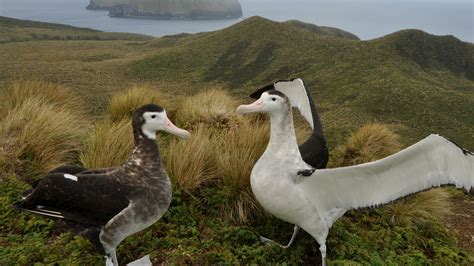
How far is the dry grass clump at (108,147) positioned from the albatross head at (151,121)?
1775 millimetres

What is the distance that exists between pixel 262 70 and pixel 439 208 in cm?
1658

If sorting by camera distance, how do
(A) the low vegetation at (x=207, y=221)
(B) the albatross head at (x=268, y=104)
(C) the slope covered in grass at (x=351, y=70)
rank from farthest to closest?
(C) the slope covered in grass at (x=351, y=70) → (A) the low vegetation at (x=207, y=221) → (B) the albatross head at (x=268, y=104)

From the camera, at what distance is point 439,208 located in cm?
551

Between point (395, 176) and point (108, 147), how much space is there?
3305mm

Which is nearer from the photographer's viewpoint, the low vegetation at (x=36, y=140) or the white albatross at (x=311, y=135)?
the white albatross at (x=311, y=135)

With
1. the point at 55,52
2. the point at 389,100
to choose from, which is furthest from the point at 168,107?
the point at 55,52

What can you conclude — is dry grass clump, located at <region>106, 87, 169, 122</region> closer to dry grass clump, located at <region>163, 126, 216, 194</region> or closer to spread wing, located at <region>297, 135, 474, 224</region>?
dry grass clump, located at <region>163, 126, 216, 194</region>

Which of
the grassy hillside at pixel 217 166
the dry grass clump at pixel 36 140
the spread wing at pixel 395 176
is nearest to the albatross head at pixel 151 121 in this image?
the grassy hillside at pixel 217 166

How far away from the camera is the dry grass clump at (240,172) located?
438 centimetres

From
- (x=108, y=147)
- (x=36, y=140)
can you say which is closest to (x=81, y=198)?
(x=108, y=147)

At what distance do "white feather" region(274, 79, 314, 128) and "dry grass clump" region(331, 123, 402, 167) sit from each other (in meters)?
1.95

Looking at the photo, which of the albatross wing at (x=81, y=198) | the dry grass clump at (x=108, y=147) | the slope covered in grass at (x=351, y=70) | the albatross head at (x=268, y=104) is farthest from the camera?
the slope covered in grass at (x=351, y=70)

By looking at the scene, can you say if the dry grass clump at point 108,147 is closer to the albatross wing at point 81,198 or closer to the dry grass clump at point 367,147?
the albatross wing at point 81,198

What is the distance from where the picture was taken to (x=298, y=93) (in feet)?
16.5
